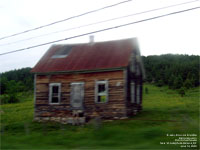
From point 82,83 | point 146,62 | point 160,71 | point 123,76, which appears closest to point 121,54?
point 123,76

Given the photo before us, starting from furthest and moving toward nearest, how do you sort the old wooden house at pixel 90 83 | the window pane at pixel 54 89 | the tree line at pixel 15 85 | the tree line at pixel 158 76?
the tree line at pixel 158 76 → the tree line at pixel 15 85 → the window pane at pixel 54 89 → the old wooden house at pixel 90 83

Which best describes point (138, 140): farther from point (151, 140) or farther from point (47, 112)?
point (47, 112)

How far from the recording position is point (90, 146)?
6457mm

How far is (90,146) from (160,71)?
42.6 m

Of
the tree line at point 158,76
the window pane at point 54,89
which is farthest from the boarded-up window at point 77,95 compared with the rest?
the tree line at point 158,76

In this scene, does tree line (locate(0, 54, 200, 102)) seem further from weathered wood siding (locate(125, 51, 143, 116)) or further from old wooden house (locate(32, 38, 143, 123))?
weathered wood siding (locate(125, 51, 143, 116))

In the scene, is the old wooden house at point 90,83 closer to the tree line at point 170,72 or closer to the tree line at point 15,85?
the tree line at point 15,85

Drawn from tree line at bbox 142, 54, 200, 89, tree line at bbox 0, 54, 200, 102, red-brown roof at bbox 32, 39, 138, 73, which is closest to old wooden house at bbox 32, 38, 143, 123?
red-brown roof at bbox 32, 39, 138, 73

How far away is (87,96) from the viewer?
1681 cm

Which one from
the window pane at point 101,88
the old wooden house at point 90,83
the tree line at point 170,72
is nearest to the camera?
the old wooden house at point 90,83

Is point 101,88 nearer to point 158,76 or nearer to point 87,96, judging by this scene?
point 87,96

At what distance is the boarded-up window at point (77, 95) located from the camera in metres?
16.9

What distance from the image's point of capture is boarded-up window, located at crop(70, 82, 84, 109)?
1694cm

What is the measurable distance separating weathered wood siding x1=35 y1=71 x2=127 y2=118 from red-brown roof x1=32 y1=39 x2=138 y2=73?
53 cm
